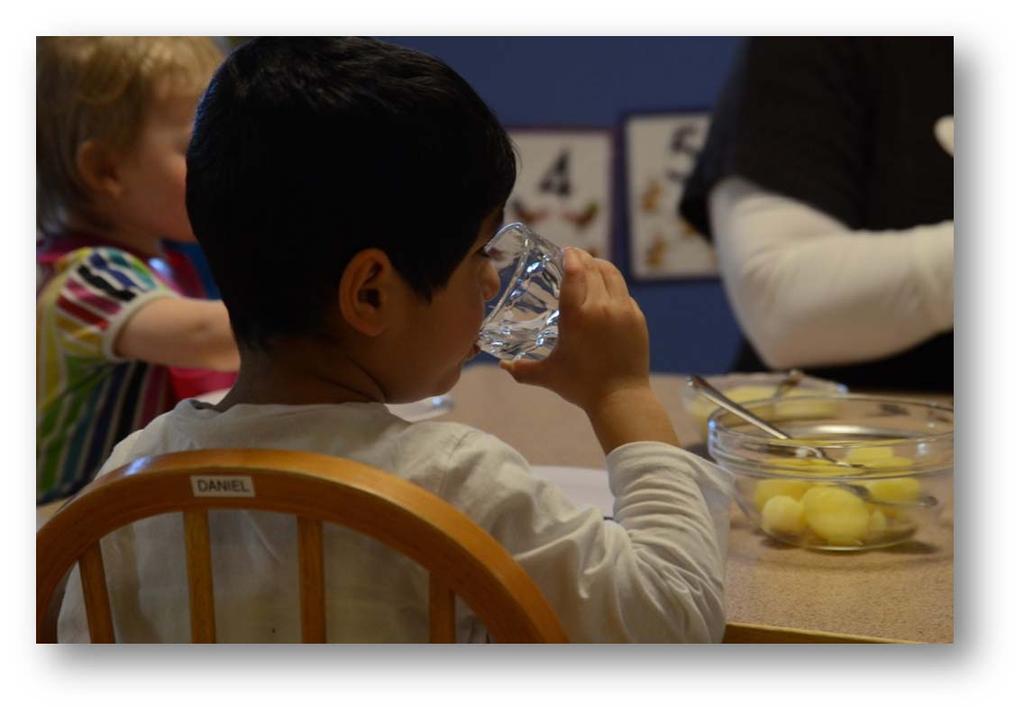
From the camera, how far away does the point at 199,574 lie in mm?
606

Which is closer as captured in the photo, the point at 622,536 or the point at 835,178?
the point at 622,536

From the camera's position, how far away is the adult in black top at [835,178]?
1347 millimetres

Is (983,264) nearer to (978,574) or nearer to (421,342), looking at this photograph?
(978,574)

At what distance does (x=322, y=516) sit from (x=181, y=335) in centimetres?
61

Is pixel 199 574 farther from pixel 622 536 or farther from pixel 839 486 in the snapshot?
pixel 839 486

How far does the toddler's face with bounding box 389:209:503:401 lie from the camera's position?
662mm

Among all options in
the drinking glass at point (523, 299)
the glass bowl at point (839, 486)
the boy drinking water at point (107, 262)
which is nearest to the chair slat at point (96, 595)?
the drinking glass at point (523, 299)

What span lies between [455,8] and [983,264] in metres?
0.41

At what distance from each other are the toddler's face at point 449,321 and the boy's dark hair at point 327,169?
1 centimetres

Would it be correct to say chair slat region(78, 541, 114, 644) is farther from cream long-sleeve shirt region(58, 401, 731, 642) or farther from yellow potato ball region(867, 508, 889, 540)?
yellow potato ball region(867, 508, 889, 540)

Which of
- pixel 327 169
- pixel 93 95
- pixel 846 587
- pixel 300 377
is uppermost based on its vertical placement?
pixel 93 95

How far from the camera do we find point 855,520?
2.49ft

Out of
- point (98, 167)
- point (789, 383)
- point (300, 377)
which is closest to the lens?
point (300, 377)

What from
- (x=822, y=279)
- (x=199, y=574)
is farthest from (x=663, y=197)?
(x=199, y=574)
